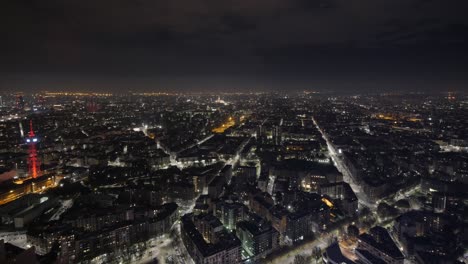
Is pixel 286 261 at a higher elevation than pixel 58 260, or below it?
below

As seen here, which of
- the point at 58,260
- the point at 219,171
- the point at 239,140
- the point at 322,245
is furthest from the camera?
the point at 239,140

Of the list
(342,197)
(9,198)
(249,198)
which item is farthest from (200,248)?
(9,198)

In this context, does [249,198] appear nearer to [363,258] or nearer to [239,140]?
[363,258]

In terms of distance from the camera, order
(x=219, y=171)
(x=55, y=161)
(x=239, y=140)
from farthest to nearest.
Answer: (x=239, y=140) < (x=55, y=161) < (x=219, y=171)

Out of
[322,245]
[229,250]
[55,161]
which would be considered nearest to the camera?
[229,250]

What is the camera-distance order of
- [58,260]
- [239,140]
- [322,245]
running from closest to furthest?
[58,260], [322,245], [239,140]

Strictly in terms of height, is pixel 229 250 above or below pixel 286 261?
above

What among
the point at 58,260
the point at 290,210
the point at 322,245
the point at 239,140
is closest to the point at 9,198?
the point at 58,260

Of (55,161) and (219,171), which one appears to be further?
(55,161)

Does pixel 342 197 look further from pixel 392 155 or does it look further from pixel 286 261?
pixel 392 155

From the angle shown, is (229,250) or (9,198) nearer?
(229,250)
